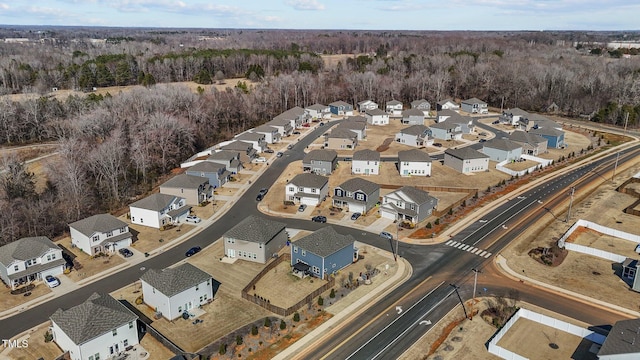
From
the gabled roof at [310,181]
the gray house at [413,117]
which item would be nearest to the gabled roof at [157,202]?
the gabled roof at [310,181]

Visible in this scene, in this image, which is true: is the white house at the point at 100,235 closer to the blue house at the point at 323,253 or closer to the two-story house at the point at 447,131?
the blue house at the point at 323,253

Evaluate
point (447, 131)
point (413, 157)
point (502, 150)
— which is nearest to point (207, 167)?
point (413, 157)

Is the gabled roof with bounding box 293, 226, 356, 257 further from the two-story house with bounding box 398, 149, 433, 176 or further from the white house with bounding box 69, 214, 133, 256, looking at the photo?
the two-story house with bounding box 398, 149, 433, 176

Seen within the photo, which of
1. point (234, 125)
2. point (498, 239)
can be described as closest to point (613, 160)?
point (498, 239)

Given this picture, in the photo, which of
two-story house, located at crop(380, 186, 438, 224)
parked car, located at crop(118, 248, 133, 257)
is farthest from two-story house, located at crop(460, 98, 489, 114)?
parked car, located at crop(118, 248, 133, 257)

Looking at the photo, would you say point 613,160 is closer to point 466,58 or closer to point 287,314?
point 287,314

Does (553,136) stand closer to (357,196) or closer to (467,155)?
(467,155)
